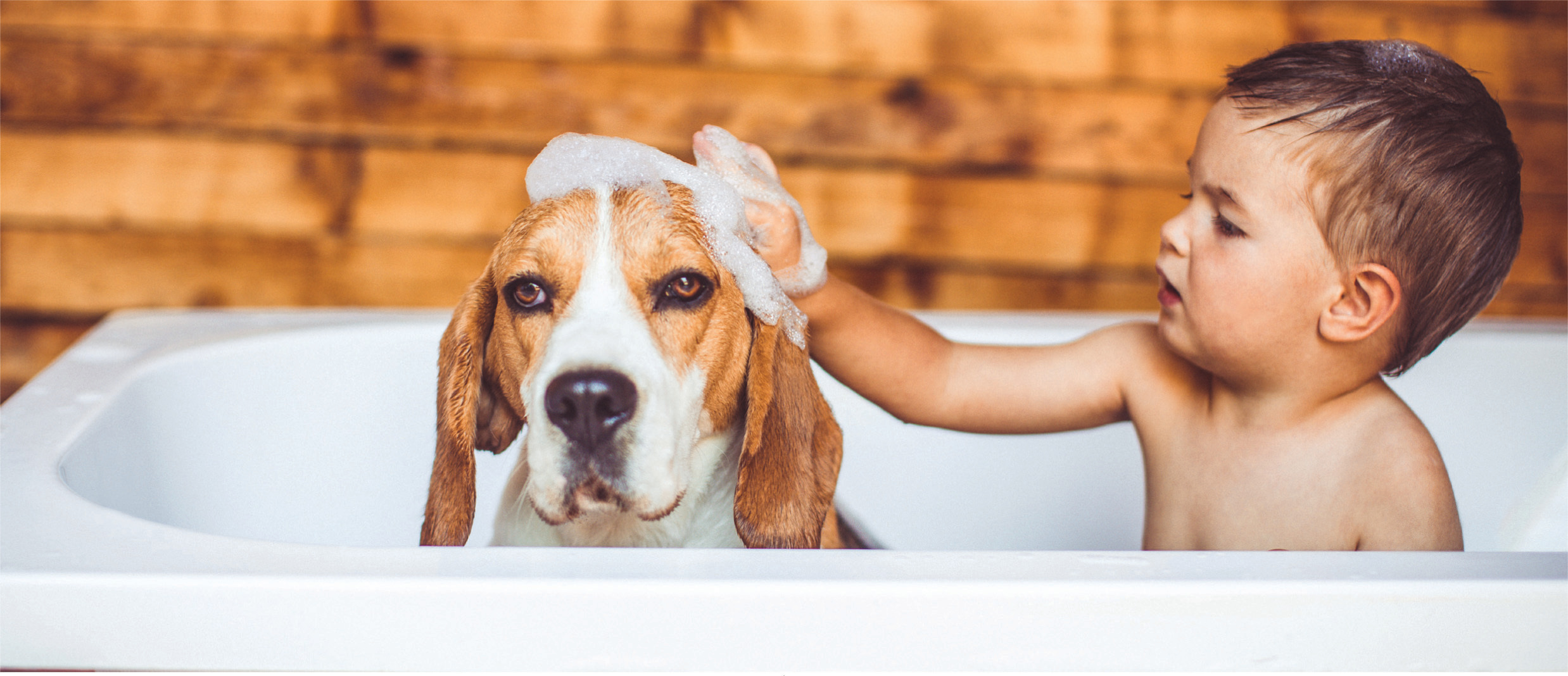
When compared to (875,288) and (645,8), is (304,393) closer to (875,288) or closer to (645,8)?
(645,8)

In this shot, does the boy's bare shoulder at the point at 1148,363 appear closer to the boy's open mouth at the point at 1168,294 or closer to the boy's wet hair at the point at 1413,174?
the boy's open mouth at the point at 1168,294

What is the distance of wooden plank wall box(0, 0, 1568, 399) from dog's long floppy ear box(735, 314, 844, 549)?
149cm

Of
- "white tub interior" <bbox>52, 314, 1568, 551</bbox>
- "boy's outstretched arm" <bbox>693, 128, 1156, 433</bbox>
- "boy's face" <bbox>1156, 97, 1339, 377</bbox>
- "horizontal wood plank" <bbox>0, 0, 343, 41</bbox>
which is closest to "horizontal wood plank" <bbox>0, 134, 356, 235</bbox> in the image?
"horizontal wood plank" <bbox>0, 0, 343, 41</bbox>

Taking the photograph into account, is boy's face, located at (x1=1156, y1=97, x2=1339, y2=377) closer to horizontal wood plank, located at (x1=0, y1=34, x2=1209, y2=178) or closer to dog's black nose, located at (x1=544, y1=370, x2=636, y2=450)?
dog's black nose, located at (x1=544, y1=370, x2=636, y2=450)

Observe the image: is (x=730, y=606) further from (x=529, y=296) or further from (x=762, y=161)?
(x=762, y=161)

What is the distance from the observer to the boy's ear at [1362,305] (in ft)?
4.12

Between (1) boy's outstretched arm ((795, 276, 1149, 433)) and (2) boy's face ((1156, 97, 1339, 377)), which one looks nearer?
(2) boy's face ((1156, 97, 1339, 377))

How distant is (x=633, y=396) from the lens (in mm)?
1048

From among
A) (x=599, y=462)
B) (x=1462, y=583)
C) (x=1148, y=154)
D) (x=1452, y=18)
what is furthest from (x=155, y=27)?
(x=1452, y=18)

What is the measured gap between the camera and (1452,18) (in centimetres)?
276

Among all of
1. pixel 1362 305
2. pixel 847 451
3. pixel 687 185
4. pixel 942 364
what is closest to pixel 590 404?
pixel 687 185

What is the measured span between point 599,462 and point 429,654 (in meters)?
0.25

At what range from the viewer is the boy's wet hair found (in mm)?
1228

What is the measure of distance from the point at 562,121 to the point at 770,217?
57.8 inches
